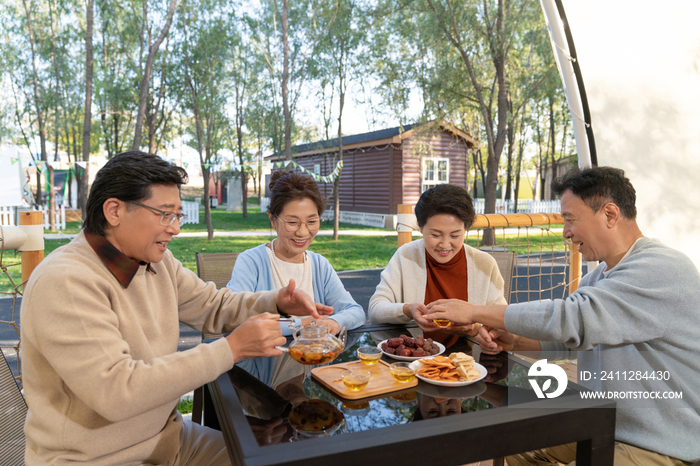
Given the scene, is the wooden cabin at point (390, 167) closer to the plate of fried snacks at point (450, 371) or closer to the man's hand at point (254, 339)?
the plate of fried snacks at point (450, 371)

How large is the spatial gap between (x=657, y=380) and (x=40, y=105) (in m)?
22.7

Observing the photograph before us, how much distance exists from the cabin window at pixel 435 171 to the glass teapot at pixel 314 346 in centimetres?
1680

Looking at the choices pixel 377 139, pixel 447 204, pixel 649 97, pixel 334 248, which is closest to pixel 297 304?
pixel 447 204

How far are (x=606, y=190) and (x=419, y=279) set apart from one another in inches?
45.4

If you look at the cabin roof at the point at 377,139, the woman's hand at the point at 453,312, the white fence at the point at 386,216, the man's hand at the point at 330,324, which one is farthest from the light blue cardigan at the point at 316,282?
the cabin roof at the point at 377,139

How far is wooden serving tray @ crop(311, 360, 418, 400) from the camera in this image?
4.84ft

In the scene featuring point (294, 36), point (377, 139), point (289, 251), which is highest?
point (294, 36)

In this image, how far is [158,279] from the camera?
1710mm

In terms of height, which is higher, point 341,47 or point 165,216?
point 341,47

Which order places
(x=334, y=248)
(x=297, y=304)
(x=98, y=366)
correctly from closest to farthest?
(x=98, y=366)
(x=297, y=304)
(x=334, y=248)

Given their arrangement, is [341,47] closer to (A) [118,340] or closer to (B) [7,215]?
(B) [7,215]

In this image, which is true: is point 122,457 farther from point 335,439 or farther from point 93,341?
point 335,439

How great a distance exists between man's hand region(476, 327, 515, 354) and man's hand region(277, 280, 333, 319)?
0.63m

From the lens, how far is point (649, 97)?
2785 millimetres
